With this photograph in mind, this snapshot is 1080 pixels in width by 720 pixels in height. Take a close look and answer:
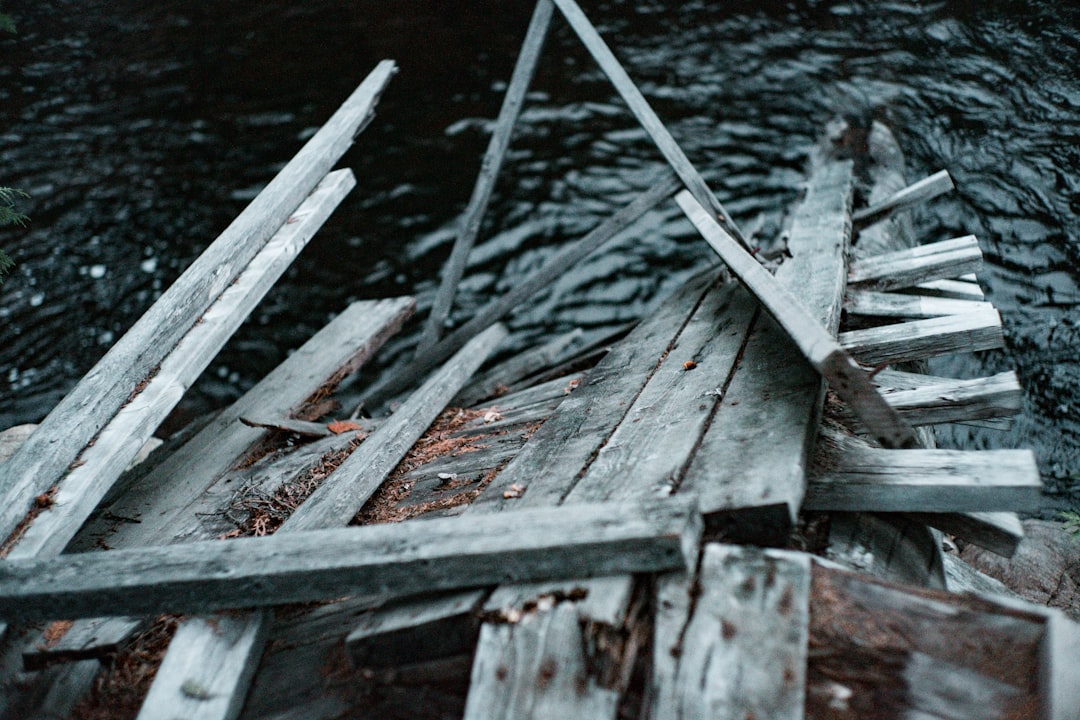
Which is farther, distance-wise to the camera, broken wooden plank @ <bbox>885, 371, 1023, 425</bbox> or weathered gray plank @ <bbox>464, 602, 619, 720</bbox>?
broken wooden plank @ <bbox>885, 371, 1023, 425</bbox>

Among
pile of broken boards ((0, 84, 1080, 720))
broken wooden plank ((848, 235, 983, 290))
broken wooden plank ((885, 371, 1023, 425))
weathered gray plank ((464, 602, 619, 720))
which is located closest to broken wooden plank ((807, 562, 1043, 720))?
pile of broken boards ((0, 84, 1080, 720))

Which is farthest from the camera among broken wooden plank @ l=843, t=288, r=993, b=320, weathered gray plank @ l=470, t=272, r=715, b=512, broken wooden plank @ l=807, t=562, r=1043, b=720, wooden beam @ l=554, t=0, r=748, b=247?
wooden beam @ l=554, t=0, r=748, b=247

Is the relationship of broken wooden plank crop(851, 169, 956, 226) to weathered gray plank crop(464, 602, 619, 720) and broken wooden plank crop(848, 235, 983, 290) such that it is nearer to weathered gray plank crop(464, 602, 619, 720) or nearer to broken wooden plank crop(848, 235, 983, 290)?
broken wooden plank crop(848, 235, 983, 290)

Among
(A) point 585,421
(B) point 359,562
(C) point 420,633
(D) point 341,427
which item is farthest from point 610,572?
(D) point 341,427

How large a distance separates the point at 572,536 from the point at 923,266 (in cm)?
328

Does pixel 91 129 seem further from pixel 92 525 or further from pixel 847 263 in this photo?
pixel 847 263

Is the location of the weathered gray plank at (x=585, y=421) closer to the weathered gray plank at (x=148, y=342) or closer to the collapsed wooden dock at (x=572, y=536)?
the collapsed wooden dock at (x=572, y=536)

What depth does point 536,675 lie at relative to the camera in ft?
6.56

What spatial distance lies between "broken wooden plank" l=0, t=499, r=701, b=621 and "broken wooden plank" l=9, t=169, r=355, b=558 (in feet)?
0.75

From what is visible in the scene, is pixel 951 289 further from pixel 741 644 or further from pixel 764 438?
pixel 741 644

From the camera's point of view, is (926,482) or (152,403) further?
(152,403)

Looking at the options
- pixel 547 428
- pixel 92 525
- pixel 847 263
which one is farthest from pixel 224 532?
pixel 847 263

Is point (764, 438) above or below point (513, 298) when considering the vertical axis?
above

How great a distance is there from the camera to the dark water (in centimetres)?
742
